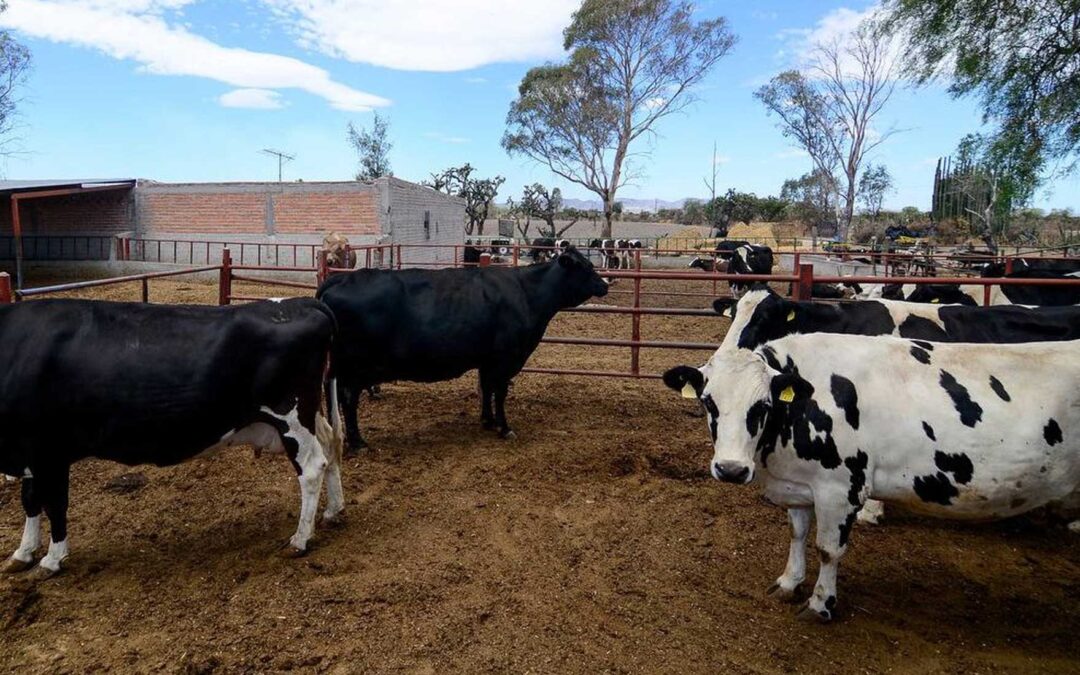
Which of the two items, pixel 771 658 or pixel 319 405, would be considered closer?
pixel 771 658

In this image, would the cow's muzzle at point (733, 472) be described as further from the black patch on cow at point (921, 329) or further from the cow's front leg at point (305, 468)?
the black patch on cow at point (921, 329)

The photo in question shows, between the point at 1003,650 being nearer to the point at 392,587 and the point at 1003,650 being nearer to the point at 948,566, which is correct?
the point at 948,566

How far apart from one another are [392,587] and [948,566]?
10.1ft

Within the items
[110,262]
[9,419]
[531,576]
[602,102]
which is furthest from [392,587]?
[602,102]

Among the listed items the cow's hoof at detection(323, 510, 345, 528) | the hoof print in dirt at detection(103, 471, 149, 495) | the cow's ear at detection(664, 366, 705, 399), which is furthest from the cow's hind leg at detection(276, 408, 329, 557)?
the cow's ear at detection(664, 366, 705, 399)

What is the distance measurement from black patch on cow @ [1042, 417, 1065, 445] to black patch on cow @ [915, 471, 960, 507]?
462 mm

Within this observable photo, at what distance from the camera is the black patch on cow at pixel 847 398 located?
323cm

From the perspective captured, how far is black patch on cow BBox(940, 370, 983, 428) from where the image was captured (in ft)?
10.3

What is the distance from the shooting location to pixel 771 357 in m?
3.48

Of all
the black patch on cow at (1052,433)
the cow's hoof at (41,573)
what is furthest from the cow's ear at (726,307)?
the cow's hoof at (41,573)

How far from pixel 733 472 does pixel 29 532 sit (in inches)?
144

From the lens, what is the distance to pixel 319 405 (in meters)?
4.12

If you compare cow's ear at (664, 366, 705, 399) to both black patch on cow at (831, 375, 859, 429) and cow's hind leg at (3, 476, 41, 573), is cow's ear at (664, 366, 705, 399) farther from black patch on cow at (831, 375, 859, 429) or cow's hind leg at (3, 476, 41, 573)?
cow's hind leg at (3, 476, 41, 573)

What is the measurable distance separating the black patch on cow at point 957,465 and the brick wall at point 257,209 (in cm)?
2005
